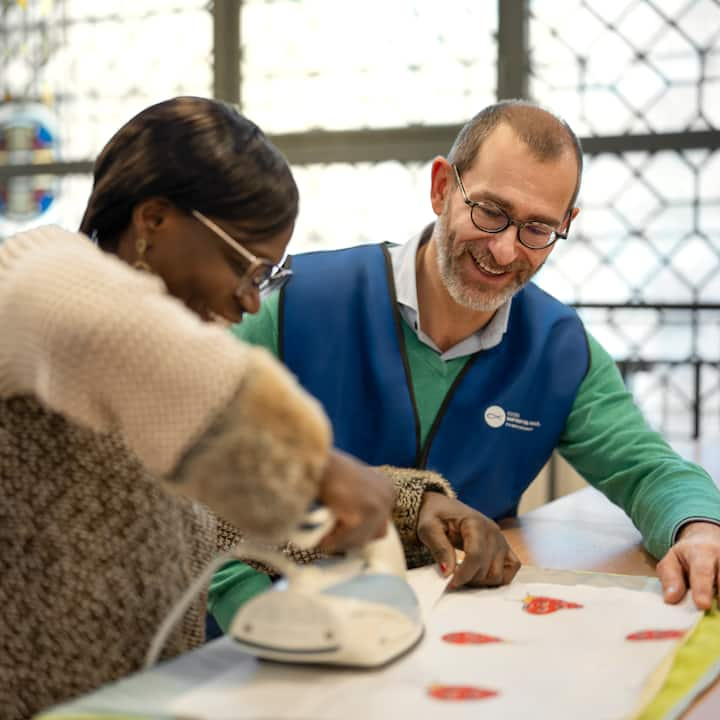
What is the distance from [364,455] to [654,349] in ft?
11.9

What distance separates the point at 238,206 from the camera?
1.16m

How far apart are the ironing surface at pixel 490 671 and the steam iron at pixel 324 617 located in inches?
0.7

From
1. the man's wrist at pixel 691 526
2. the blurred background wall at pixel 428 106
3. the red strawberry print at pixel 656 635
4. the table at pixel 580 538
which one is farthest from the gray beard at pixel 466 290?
the blurred background wall at pixel 428 106

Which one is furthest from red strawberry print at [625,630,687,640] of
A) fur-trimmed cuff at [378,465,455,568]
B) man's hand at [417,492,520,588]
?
fur-trimmed cuff at [378,465,455,568]

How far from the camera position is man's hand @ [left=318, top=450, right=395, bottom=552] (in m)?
0.97

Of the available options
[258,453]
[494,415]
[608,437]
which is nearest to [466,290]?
[494,415]

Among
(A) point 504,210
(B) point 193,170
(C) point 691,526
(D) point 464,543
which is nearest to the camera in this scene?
(B) point 193,170

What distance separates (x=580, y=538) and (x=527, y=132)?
2.44ft

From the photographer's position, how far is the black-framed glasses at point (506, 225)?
6.48 feet

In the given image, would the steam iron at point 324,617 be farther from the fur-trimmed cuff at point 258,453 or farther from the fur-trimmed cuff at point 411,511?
the fur-trimmed cuff at point 411,511

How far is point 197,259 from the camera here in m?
1.15

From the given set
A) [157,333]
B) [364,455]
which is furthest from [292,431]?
[364,455]

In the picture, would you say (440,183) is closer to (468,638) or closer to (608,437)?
(608,437)

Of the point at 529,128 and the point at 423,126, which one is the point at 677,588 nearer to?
the point at 529,128
